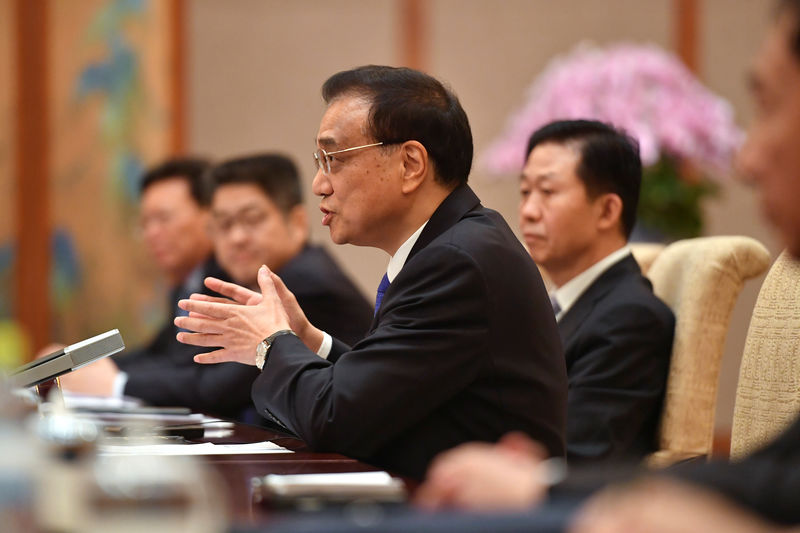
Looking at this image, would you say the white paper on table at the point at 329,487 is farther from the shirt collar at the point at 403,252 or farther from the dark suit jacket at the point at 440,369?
the shirt collar at the point at 403,252

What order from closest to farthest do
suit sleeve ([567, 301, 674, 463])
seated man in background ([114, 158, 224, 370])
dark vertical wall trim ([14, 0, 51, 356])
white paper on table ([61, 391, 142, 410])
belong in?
1. suit sleeve ([567, 301, 674, 463])
2. white paper on table ([61, 391, 142, 410])
3. seated man in background ([114, 158, 224, 370])
4. dark vertical wall trim ([14, 0, 51, 356])

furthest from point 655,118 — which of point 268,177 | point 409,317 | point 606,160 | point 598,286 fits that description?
point 409,317

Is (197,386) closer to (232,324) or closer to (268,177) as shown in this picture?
(268,177)

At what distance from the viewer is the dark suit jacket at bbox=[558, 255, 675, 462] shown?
2.52 metres

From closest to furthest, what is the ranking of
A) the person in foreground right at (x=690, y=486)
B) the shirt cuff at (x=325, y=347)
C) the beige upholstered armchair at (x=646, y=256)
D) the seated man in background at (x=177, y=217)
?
the person in foreground right at (x=690, y=486) → the shirt cuff at (x=325, y=347) → the beige upholstered armchair at (x=646, y=256) → the seated man in background at (x=177, y=217)

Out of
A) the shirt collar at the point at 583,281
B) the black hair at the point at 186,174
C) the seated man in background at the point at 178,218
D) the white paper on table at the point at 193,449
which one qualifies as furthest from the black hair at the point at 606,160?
the black hair at the point at 186,174

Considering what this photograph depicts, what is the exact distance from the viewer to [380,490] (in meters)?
1.17

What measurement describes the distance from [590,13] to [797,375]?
14.6 feet

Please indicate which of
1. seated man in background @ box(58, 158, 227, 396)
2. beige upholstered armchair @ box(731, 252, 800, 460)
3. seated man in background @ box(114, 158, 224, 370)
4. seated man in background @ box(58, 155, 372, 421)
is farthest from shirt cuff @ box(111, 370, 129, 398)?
beige upholstered armchair @ box(731, 252, 800, 460)

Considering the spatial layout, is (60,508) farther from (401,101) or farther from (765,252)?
(765,252)

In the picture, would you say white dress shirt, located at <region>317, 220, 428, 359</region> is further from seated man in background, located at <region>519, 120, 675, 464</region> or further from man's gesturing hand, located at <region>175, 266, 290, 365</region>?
seated man in background, located at <region>519, 120, 675, 464</region>

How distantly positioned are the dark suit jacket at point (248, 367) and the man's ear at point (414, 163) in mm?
1215

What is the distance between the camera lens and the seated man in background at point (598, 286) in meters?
2.55

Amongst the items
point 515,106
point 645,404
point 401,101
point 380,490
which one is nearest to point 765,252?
point 645,404
